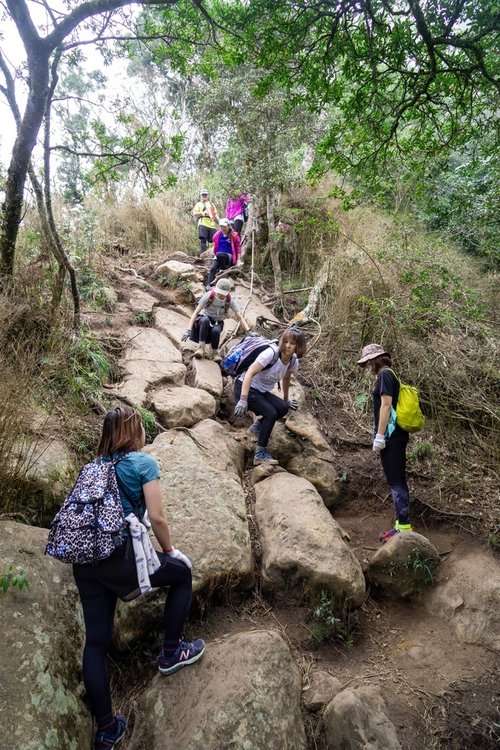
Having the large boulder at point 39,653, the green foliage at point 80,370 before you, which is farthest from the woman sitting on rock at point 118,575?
the green foliage at point 80,370

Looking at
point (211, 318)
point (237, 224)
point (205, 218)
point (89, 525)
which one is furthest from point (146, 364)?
point (205, 218)

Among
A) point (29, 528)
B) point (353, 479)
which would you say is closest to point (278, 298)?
point (353, 479)

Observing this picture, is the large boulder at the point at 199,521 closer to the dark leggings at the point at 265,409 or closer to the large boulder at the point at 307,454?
the dark leggings at the point at 265,409

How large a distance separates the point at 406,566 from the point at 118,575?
255 centimetres

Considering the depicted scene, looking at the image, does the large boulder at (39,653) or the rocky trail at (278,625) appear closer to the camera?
the large boulder at (39,653)

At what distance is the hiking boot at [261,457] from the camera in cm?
466

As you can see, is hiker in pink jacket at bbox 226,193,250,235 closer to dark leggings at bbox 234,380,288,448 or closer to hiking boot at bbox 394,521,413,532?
dark leggings at bbox 234,380,288,448

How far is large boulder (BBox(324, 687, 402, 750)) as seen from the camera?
220 centimetres

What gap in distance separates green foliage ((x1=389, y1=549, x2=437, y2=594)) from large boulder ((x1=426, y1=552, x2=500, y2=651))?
0.11 m

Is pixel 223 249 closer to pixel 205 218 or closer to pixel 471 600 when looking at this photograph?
pixel 205 218

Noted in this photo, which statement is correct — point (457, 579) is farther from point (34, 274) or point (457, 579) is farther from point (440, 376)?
point (34, 274)

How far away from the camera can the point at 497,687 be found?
269cm

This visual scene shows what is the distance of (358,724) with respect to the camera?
2242 mm

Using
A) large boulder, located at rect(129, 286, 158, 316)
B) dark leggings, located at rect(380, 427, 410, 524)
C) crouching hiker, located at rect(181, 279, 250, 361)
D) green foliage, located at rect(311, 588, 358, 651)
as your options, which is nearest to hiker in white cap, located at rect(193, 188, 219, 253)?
large boulder, located at rect(129, 286, 158, 316)
